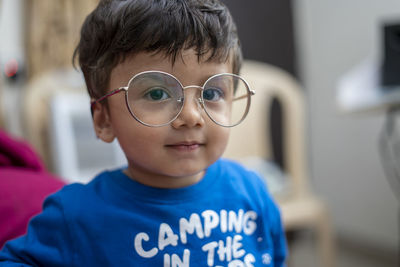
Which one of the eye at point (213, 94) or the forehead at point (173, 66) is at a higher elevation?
the forehead at point (173, 66)

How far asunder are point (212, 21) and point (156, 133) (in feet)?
0.51

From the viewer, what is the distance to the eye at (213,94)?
526 mm

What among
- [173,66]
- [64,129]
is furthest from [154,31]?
[64,129]

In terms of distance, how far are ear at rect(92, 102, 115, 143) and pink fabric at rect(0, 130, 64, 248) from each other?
0.67 ft

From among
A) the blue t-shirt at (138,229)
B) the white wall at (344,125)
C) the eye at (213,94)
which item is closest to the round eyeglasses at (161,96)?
the eye at (213,94)

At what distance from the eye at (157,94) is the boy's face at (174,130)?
0.02m

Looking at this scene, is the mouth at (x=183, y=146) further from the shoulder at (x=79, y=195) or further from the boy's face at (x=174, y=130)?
A: the shoulder at (x=79, y=195)

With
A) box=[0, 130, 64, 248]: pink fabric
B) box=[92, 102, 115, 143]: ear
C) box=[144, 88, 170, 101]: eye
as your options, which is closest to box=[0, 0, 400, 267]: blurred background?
box=[0, 130, 64, 248]: pink fabric

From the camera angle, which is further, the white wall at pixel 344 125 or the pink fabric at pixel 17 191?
the white wall at pixel 344 125

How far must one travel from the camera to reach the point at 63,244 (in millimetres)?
526

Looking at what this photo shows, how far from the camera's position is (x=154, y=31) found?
49 cm

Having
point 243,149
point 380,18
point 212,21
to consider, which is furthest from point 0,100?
point 380,18

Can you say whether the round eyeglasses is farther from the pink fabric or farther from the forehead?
the pink fabric

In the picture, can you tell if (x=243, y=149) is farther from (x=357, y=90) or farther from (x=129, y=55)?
(x=129, y=55)
